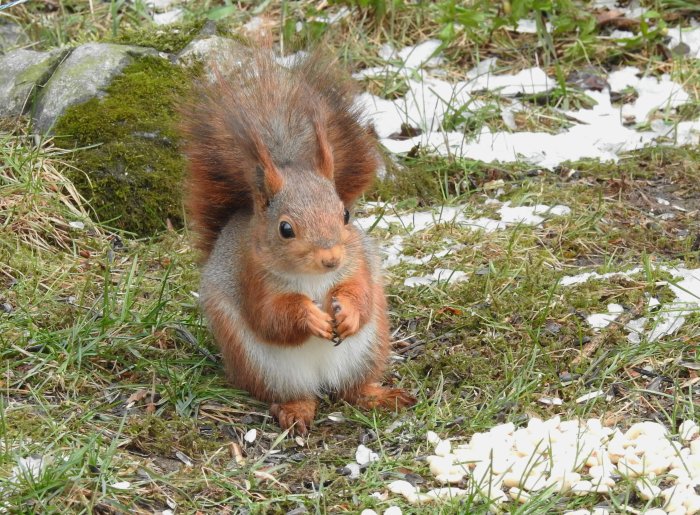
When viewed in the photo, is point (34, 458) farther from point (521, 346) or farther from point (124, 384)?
point (521, 346)

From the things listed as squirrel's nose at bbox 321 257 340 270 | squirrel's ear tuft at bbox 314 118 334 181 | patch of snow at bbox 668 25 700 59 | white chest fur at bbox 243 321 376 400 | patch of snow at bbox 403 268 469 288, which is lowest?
patch of snow at bbox 403 268 469 288

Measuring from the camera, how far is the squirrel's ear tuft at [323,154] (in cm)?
256

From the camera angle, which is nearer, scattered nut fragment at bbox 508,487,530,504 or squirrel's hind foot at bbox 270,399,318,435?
scattered nut fragment at bbox 508,487,530,504

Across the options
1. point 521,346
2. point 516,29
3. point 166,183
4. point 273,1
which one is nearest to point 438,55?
point 516,29

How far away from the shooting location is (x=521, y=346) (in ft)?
9.92

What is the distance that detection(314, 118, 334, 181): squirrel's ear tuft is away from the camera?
8.41 feet

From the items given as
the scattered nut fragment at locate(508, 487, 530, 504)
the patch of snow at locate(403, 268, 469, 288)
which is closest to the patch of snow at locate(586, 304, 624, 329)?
the patch of snow at locate(403, 268, 469, 288)

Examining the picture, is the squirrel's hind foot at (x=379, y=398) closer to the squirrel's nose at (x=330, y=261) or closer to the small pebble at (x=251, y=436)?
the small pebble at (x=251, y=436)

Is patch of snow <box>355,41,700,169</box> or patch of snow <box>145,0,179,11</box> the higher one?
patch of snow <box>145,0,179,11</box>

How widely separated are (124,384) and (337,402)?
0.54 meters

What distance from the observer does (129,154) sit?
3.92 metres

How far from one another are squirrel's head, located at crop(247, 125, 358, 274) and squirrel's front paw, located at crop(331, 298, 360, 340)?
107mm

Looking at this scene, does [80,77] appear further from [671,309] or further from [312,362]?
[671,309]

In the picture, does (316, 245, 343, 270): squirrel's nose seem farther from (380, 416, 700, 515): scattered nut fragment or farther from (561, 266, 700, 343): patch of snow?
(561, 266, 700, 343): patch of snow
